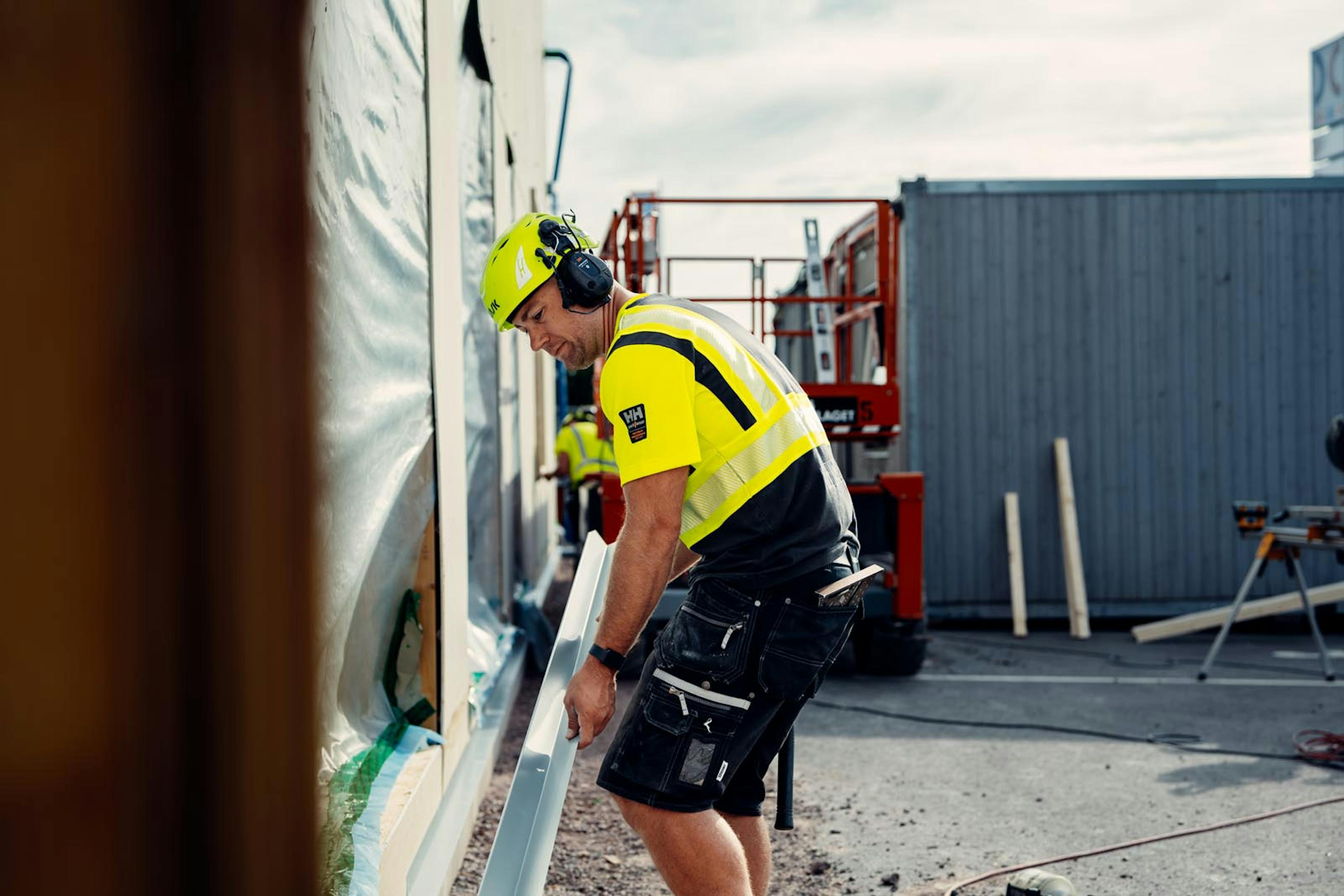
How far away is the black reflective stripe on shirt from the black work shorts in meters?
0.39

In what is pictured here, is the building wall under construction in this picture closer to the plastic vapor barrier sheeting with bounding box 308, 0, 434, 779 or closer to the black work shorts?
the plastic vapor barrier sheeting with bounding box 308, 0, 434, 779

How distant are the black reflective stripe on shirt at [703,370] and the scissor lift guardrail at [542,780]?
51 cm

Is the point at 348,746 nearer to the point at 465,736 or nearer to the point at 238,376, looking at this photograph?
the point at 465,736

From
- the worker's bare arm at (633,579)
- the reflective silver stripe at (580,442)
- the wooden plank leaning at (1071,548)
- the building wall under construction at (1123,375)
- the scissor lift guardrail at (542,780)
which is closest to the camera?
the scissor lift guardrail at (542,780)

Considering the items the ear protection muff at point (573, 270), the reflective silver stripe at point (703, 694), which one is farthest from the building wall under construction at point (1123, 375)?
the reflective silver stripe at point (703, 694)

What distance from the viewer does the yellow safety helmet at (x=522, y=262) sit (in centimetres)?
272

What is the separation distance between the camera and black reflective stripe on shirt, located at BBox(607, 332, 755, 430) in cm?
256

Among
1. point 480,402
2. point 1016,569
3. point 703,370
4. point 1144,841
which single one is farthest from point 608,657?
point 1016,569

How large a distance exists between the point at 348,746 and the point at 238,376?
269cm

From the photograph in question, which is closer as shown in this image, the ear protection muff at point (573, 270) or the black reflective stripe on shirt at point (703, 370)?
the black reflective stripe on shirt at point (703, 370)

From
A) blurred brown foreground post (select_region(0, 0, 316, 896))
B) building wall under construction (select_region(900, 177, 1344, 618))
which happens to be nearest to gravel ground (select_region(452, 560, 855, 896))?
blurred brown foreground post (select_region(0, 0, 316, 896))

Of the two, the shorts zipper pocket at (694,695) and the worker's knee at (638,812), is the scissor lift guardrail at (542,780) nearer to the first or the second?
the worker's knee at (638,812)

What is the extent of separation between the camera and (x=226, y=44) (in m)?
0.57

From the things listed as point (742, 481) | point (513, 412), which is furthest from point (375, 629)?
point (513, 412)
